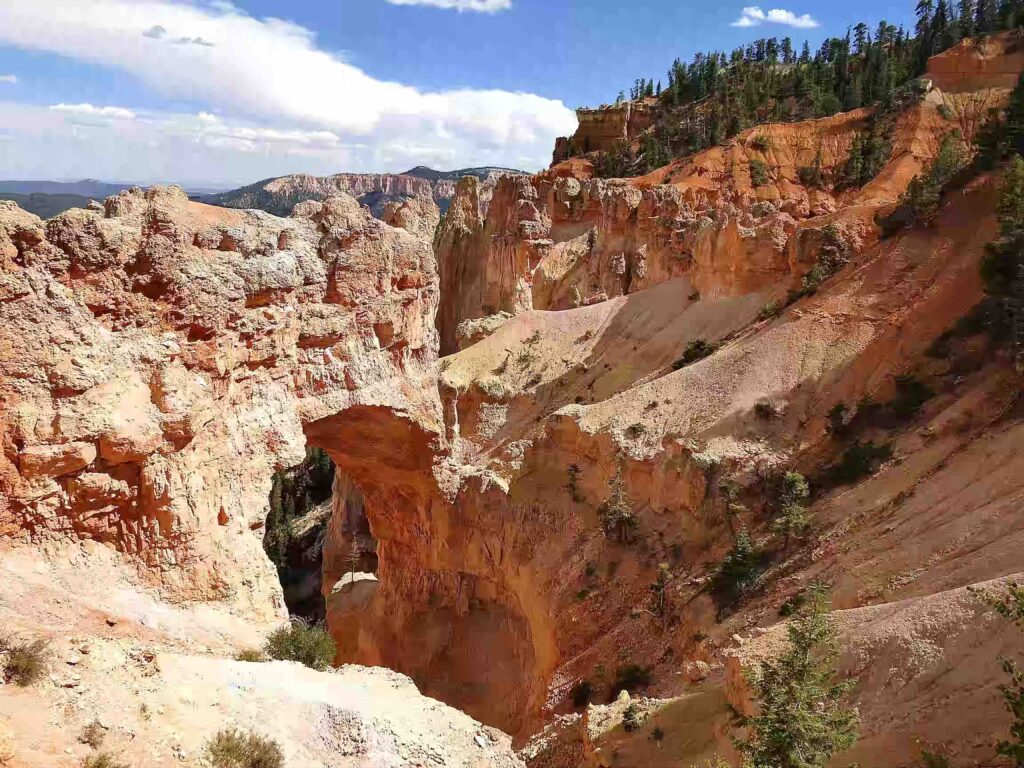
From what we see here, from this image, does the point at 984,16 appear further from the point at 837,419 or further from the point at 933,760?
the point at 933,760

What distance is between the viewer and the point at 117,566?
1342 centimetres

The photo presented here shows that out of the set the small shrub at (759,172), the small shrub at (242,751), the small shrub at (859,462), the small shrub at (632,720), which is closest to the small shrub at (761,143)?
the small shrub at (759,172)

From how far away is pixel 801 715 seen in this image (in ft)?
35.0

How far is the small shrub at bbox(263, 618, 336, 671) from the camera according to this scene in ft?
46.4

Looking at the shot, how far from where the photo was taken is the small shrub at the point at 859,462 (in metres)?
21.4

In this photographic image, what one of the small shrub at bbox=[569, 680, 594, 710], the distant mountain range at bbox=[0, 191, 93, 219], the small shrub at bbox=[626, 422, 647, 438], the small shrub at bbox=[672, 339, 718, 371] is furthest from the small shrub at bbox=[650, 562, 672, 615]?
the distant mountain range at bbox=[0, 191, 93, 219]

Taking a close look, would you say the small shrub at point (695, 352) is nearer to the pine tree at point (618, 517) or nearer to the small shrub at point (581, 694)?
the pine tree at point (618, 517)

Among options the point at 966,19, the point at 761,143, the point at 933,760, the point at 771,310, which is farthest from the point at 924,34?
the point at 933,760

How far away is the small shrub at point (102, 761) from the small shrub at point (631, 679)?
14.0m

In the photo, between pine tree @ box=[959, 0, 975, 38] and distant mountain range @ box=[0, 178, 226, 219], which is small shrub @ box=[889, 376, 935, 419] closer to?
distant mountain range @ box=[0, 178, 226, 219]

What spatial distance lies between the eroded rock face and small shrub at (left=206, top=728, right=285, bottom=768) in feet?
15.1

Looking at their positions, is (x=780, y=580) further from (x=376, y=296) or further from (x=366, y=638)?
(x=366, y=638)

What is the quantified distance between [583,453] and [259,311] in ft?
52.3

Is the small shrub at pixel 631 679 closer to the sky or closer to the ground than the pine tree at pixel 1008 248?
closer to the ground
